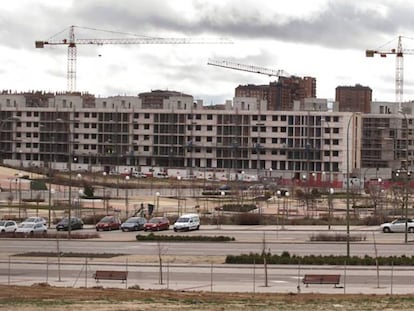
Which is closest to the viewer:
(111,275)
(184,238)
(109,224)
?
(111,275)

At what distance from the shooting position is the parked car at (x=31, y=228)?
222ft

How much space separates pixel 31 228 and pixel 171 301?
1530 inches

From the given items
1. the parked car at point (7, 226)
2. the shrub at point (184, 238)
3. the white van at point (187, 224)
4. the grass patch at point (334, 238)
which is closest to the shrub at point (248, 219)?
the white van at point (187, 224)

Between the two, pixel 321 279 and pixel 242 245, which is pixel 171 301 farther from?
pixel 242 245

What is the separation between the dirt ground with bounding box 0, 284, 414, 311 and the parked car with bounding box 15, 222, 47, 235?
31.8 m

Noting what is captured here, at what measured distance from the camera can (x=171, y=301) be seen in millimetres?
31359

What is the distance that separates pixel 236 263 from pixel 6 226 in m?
29.1

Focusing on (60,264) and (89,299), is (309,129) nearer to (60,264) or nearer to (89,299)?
(60,264)

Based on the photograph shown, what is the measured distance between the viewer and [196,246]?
187 ft

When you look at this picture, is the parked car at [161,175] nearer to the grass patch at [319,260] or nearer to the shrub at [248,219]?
the shrub at [248,219]

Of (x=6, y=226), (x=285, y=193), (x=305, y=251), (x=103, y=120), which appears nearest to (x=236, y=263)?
(x=305, y=251)

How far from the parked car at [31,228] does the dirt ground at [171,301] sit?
104 feet

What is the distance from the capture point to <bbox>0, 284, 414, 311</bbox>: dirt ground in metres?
29.2

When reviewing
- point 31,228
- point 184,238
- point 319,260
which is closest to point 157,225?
point 184,238
